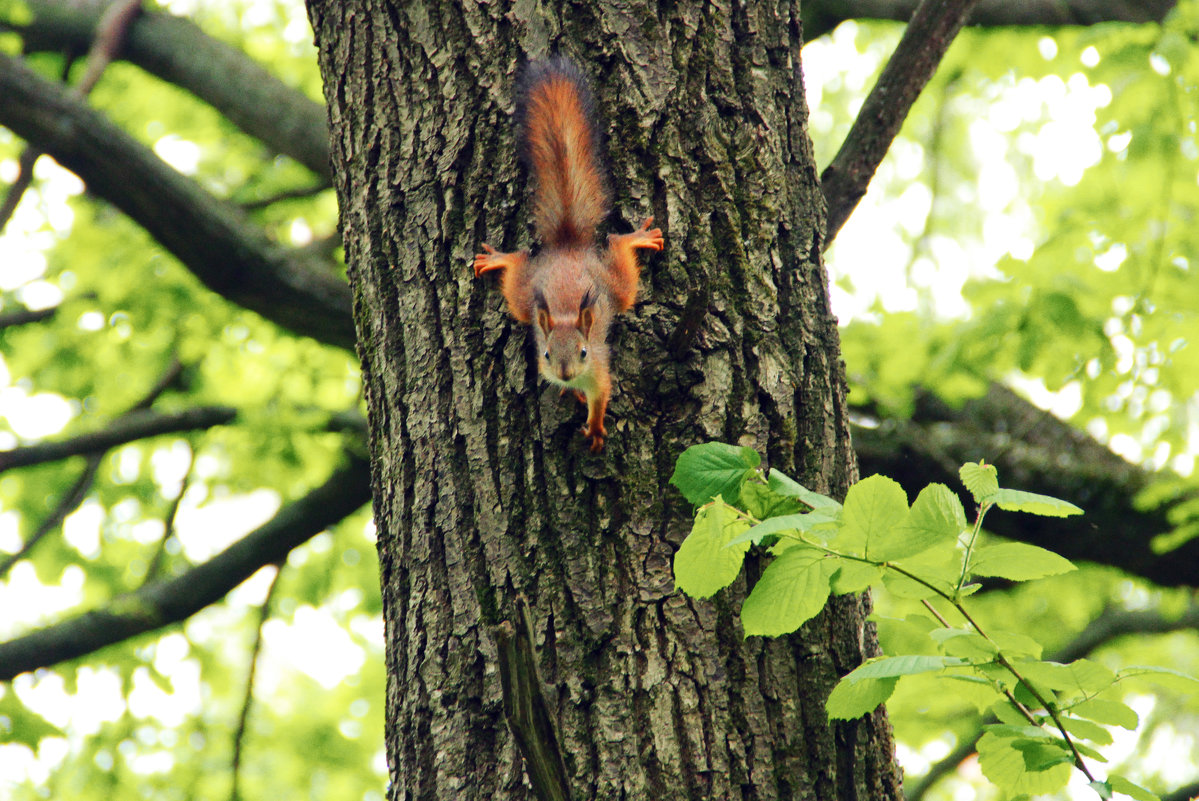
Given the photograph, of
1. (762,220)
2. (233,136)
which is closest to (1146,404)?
(762,220)

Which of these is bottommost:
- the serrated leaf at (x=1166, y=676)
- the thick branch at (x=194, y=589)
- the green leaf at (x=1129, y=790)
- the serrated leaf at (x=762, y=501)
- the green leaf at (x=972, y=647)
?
the green leaf at (x=1129, y=790)

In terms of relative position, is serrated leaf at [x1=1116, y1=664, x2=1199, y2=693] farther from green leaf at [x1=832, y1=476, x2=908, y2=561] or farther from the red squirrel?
the red squirrel

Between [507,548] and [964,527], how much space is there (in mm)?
835

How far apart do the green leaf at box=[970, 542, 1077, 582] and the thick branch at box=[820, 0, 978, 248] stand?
1.13m

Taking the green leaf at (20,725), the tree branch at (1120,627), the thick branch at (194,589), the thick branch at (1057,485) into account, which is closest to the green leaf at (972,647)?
the thick branch at (1057,485)

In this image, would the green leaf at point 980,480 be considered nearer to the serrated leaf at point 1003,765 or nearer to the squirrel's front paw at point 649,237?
the serrated leaf at point 1003,765

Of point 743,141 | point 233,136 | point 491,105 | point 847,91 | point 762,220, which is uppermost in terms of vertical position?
point 847,91

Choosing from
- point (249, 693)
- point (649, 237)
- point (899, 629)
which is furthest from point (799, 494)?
point (249, 693)

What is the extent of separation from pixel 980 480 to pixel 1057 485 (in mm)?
4060

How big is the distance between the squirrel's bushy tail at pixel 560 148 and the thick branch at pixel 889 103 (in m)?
0.64

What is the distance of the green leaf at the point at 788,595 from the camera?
1390 millimetres

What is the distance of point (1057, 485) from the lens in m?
4.97

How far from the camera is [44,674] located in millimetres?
5516

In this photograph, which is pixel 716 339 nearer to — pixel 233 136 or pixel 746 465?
pixel 746 465
